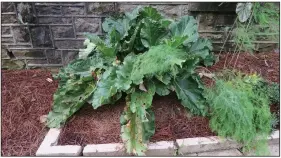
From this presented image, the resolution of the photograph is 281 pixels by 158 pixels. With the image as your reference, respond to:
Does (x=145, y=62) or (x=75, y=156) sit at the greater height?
(x=145, y=62)

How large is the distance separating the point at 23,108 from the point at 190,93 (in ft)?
5.50

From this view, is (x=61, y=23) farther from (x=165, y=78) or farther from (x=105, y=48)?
(x=165, y=78)

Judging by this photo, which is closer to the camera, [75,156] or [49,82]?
[75,156]

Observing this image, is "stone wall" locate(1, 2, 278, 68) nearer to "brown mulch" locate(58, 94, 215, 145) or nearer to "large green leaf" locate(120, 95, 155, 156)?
"brown mulch" locate(58, 94, 215, 145)

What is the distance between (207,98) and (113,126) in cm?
89

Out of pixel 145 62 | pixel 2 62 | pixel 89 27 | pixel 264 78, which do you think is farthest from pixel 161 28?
pixel 2 62

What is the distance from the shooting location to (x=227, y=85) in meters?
2.69

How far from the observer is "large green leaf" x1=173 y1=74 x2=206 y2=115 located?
263 centimetres

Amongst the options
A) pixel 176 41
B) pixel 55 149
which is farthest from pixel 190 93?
pixel 55 149

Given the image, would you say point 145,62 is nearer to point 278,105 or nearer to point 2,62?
point 278,105

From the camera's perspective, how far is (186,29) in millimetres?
2848

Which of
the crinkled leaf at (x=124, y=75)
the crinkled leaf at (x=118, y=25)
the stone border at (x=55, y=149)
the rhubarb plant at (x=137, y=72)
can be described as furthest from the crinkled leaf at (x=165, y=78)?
the stone border at (x=55, y=149)

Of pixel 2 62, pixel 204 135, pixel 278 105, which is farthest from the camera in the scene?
pixel 2 62

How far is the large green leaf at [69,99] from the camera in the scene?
2.72 m
